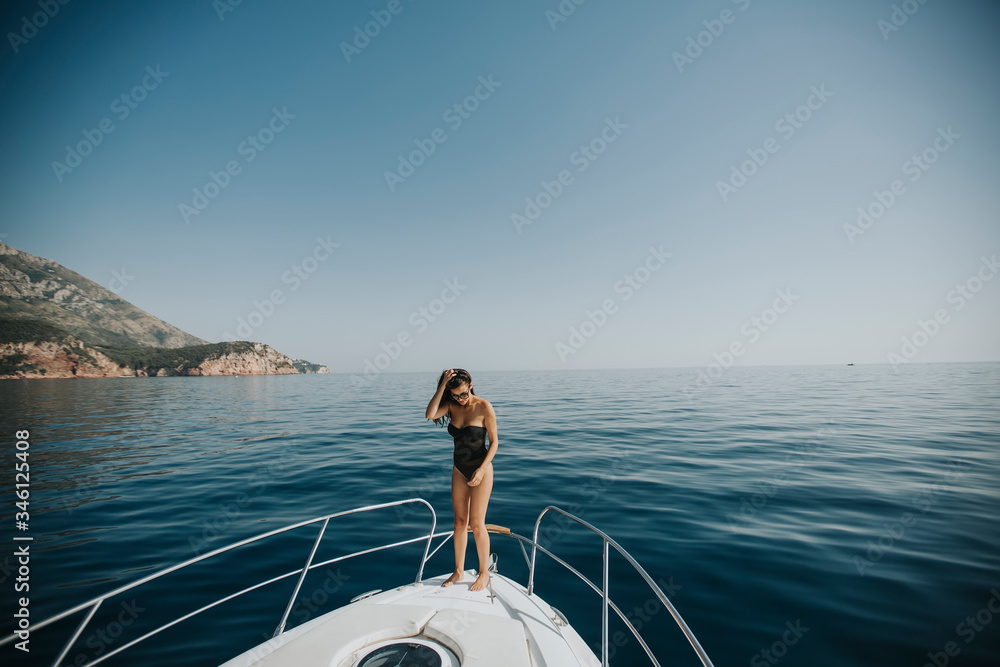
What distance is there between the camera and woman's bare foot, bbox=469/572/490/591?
13.1 ft

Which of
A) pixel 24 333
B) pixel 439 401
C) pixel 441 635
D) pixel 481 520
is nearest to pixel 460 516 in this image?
pixel 481 520

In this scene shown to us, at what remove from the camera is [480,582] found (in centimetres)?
407

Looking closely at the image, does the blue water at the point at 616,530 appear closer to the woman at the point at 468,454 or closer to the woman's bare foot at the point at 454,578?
the woman's bare foot at the point at 454,578

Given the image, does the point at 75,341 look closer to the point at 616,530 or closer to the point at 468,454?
the point at 468,454

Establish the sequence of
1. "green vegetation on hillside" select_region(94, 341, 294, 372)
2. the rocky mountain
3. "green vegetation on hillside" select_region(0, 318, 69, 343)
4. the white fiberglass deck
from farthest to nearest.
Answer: "green vegetation on hillside" select_region(94, 341, 294, 372), the rocky mountain, "green vegetation on hillside" select_region(0, 318, 69, 343), the white fiberglass deck

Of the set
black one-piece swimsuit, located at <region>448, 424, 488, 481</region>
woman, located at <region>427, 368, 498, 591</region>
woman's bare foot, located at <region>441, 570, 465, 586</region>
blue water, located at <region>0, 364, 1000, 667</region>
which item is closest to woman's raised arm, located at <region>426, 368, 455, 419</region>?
woman, located at <region>427, 368, 498, 591</region>

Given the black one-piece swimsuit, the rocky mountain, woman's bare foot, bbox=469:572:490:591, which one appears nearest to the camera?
woman's bare foot, bbox=469:572:490:591

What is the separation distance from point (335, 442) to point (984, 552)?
16.7 m

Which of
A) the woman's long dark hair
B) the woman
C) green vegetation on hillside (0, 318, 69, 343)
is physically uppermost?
green vegetation on hillside (0, 318, 69, 343)

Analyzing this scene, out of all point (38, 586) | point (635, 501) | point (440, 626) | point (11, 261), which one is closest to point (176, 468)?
point (38, 586)

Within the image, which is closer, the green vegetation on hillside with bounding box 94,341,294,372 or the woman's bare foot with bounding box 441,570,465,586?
the woman's bare foot with bounding box 441,570,465,586

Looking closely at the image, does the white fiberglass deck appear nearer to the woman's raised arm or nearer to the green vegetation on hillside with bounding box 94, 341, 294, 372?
the woman's raised arm

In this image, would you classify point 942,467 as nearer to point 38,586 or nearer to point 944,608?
point 944,608

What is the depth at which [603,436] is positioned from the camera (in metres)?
14.5
